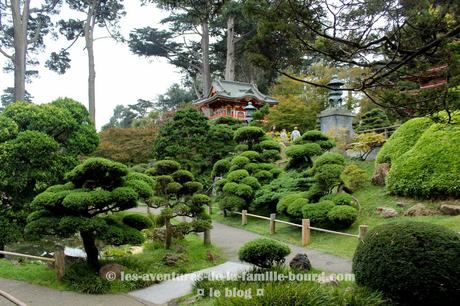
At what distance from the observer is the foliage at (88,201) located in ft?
21.6

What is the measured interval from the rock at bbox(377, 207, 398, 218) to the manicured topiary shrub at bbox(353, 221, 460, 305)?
4.48 meters

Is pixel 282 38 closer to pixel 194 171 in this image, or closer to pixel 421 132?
pixel 421 132

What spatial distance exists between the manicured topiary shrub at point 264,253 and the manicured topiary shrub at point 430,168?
489 cm

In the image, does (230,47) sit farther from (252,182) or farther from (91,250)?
(91,250)

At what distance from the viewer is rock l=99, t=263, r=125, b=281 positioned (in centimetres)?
700

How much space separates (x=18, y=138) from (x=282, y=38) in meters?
7.13

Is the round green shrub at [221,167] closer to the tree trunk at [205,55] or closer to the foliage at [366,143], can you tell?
the foliage at [366,143]

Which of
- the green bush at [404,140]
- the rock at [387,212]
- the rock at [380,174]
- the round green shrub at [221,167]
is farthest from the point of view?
the round green shrub at [221,167]

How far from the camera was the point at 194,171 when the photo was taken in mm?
17094

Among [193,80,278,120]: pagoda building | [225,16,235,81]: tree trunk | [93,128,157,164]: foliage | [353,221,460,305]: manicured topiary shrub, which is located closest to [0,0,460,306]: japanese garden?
[353,221,460,305]: manicured topiary shrub

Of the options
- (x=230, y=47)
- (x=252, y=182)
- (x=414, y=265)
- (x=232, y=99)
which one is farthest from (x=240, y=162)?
(x=230, y=47)

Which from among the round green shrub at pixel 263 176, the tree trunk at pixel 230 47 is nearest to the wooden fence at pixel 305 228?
the round green shrub at pixel 263 176

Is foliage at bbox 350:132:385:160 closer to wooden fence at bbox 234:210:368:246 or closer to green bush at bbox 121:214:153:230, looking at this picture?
wooden fence at bbox 234:210:368:246

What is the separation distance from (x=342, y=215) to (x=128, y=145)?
1467 cm
